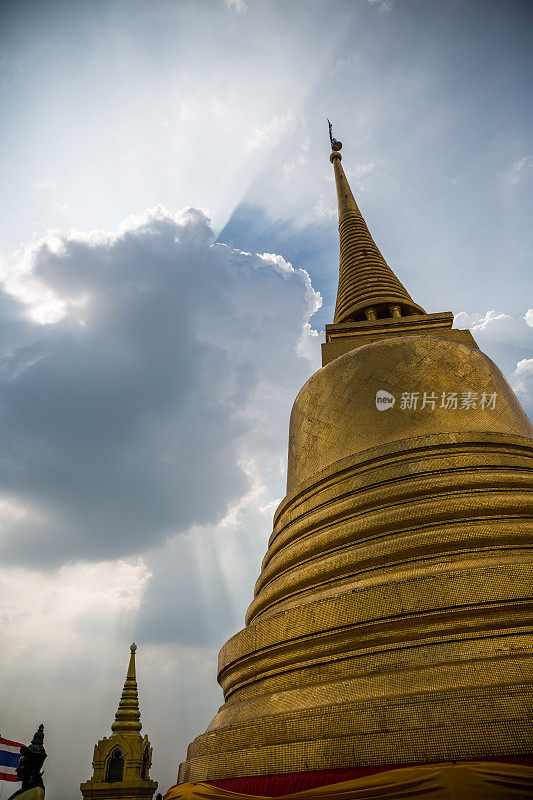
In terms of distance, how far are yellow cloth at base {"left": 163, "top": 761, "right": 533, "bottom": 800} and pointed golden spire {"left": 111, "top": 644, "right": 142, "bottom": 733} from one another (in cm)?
1480

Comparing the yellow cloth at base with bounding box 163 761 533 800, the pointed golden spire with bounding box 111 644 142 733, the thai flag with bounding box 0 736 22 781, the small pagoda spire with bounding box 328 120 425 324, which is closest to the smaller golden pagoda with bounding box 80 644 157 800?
the pointed golden spire with bounding box 111 644 142 733

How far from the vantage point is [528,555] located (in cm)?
428

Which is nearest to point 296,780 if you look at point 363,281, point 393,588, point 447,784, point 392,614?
point 447,784

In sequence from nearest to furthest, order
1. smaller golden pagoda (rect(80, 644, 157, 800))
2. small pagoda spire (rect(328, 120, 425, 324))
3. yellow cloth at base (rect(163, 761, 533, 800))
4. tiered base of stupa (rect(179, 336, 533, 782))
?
yellow cloth at base (rect(163, 761, 533, 800)), tiered base of stupa (rect(179, 336, 533, 782)), small pagoda spire (rect(328, 120, 425, 324)), smaller golden pagoda (rect(80, 644, 157, 800))

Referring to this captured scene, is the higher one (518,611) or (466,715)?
(518,611)

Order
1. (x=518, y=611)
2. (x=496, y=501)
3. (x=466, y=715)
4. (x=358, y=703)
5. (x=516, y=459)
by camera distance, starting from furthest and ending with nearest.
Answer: (x=516, y=459), (x=496, y=501), (x=518, y=611), (x=358, y=703), (x=466, y=715)

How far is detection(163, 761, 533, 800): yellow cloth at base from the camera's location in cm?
260

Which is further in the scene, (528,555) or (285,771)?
(528,555)

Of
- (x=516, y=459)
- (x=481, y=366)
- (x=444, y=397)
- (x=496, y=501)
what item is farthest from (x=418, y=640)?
(x=481, y=366)

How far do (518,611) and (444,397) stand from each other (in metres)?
3.36

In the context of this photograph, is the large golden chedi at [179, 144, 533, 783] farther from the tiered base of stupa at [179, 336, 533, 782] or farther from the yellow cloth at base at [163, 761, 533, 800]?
the yellow cloth at base at [163, 761, 533, 800]

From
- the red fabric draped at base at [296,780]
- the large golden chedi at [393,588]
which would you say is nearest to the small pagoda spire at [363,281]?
the large golden chedi at [393,588]

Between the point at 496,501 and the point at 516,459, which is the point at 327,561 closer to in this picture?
the point at 496,501

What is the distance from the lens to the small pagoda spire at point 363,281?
1183 centimetres
